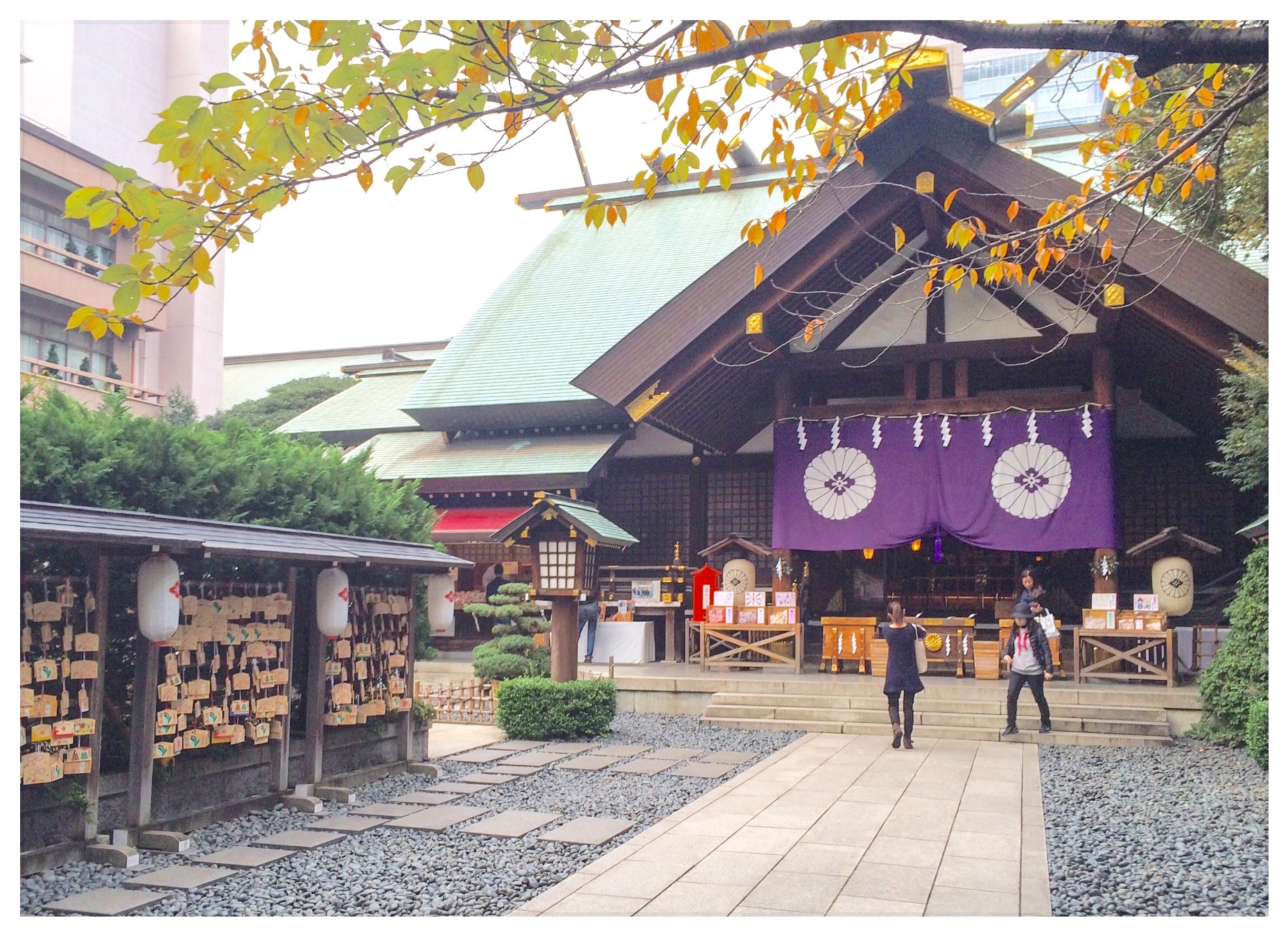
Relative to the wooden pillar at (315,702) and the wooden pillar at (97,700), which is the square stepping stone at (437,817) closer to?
the wooden pillar at (315,702)

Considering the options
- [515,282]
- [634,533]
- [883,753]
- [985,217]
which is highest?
[515,282]

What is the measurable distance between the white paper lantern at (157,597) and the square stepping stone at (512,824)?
228 centimetres

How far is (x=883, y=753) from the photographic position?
9758 mm

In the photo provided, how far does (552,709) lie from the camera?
34.8ft

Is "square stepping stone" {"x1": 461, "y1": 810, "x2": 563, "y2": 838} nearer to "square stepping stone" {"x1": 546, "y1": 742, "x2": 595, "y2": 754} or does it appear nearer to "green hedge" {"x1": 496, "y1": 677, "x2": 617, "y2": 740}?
"square stepping stone" {"x1": 546, "y1": 742, "x2": 595, "y2": 754}

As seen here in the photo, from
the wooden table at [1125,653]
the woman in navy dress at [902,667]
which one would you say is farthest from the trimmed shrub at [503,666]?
the wooden table at [1125,653]

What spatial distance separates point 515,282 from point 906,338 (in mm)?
9354

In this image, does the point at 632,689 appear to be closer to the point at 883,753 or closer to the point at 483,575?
the point at 883,753

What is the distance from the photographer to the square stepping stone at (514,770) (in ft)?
29.0

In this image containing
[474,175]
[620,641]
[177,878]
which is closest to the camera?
[474,175]

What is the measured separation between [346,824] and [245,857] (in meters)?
1.00

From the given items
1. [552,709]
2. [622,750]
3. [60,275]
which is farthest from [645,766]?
[60,275]

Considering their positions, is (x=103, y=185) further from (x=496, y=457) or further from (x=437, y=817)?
(x=437, y=817)

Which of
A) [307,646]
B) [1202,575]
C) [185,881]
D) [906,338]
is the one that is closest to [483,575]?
[906,338]
